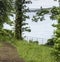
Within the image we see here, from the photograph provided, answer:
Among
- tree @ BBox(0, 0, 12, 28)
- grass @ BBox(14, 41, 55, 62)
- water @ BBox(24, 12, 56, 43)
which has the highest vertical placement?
tree @ BBox(0, 0, 12, 28)

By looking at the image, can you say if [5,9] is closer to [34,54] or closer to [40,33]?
[34,54]

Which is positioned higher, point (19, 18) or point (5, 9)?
point (5, 9)

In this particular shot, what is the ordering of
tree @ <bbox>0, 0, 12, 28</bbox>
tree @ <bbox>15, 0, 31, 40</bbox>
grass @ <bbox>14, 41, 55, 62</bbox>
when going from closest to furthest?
tree @ <bbox>0, 0, 12, 28</bbox> → grass @ <bbox>14, 41, 55, 62</bbox> → tree @ <bbox>15, 0, 31, 40</bbox>

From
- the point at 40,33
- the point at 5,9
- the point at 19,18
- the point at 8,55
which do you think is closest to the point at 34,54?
the point at 8,55

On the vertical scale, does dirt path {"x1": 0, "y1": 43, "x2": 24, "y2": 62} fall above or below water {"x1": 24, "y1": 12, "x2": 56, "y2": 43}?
above

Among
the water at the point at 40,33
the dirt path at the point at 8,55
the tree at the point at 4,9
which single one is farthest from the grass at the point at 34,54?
the water at the point at 40,33

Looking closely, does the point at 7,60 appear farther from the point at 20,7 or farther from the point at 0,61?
the point at 20,7

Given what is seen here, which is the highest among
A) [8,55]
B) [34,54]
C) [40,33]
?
[8,55]

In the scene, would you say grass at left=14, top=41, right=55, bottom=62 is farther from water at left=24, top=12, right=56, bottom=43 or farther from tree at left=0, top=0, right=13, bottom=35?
water at left=24, top=12, right=56, bottom=43

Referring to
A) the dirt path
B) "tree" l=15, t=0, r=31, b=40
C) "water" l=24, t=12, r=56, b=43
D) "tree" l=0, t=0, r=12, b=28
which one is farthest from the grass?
"water" l=24, t=12, r=56, b=43

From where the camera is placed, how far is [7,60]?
50.1 feet

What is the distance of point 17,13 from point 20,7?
79 centimetres

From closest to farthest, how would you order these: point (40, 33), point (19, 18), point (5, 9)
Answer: point (5, 9), point (19, 18), point (40, 33)

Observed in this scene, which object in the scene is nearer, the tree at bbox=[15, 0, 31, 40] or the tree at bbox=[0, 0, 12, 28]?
the tree at bbox=[0, 0, 12, 28]
